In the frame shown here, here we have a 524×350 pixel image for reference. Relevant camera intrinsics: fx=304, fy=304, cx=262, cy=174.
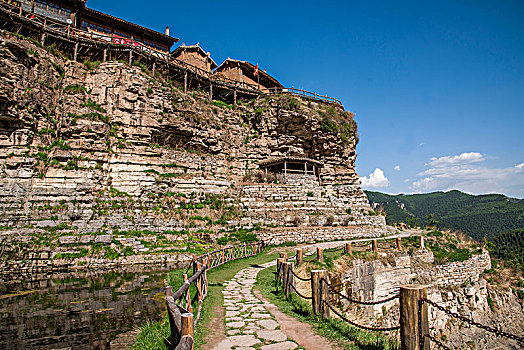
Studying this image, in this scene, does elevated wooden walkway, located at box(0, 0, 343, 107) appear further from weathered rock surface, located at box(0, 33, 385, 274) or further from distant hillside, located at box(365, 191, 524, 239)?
distant hillside, located at box(365, 191, 524, 239)

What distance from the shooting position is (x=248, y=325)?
638 cm

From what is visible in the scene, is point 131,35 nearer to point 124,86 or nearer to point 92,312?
point 124,86

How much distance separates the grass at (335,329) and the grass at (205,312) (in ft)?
5.63

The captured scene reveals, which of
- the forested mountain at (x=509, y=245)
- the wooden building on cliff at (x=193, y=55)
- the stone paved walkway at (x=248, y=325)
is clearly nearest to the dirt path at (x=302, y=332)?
the stone paved walkway at (x=248, y=325)

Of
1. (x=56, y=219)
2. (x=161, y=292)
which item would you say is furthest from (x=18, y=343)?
(x=56, y=219)

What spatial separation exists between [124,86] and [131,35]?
11.2 metres

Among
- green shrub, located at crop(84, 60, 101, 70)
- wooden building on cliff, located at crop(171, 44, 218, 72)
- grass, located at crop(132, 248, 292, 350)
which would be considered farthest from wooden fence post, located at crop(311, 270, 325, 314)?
wooden building on cliff, located at crop(171, 44, 218, 72)

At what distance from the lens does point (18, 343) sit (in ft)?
20.6

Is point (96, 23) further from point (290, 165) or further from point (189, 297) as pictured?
point (189, 297)

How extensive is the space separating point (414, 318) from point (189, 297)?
13.9 feet

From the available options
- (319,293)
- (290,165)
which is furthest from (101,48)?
(319,293)

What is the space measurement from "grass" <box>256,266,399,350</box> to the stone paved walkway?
0.66m

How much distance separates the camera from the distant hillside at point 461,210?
9662 cm

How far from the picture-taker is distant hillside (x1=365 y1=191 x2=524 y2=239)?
96625mm
